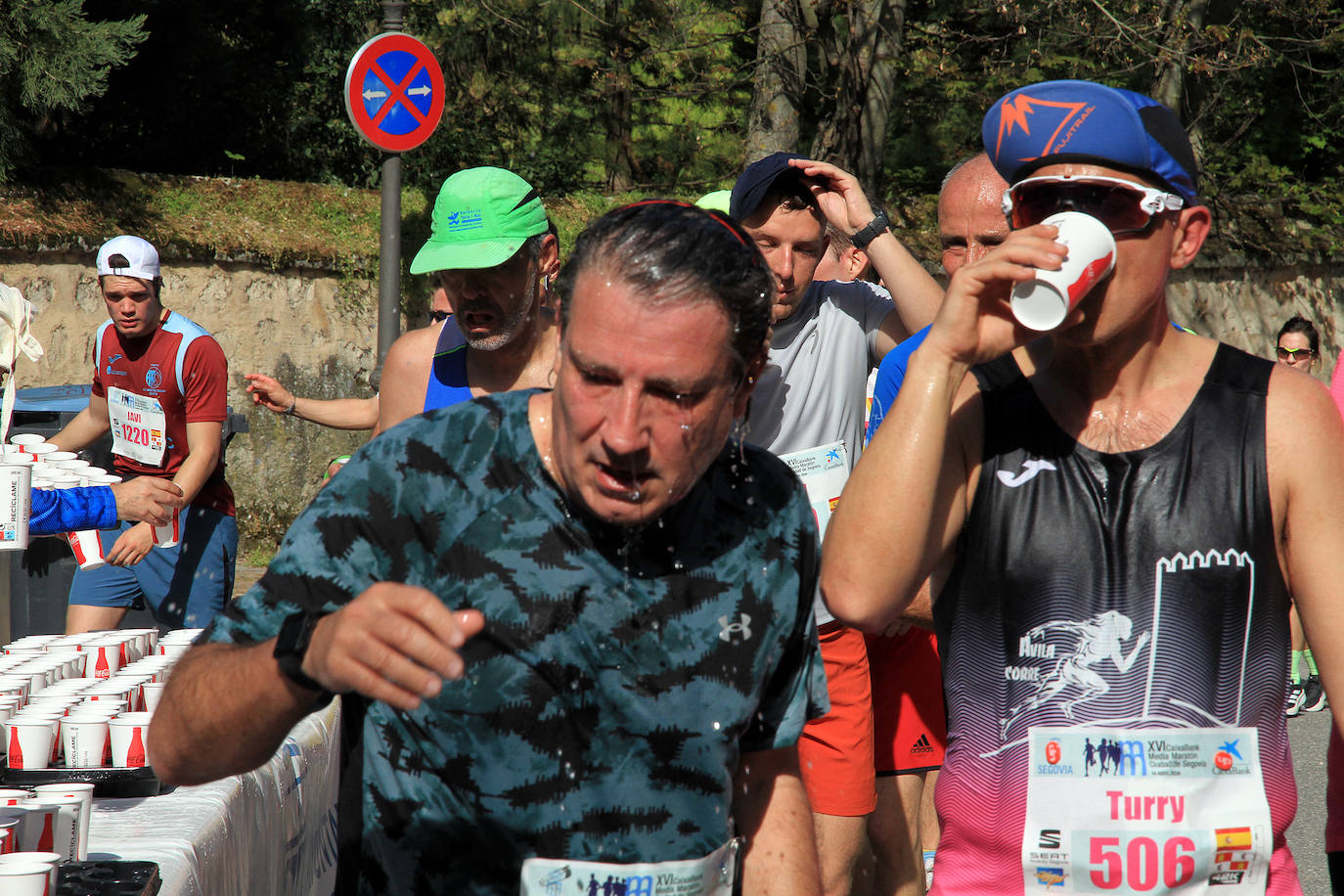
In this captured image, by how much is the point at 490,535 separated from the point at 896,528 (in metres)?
0.68

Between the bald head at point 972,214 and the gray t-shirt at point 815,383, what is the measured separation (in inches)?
21.7

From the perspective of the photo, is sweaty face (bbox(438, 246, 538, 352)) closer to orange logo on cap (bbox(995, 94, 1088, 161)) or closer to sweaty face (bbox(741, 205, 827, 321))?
sweaty face (bbox(741, 205, 827, 321))

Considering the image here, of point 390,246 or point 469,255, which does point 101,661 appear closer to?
point 469,255

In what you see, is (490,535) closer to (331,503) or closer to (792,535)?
(331,503)

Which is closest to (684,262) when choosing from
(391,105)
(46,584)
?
(46,584)

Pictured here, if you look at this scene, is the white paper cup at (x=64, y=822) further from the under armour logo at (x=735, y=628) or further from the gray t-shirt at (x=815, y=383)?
the gray t-shirt at (x=815, y=383)

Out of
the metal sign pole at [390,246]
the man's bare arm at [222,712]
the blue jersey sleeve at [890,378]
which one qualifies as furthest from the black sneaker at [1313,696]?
the man's bare arm at [222,712]

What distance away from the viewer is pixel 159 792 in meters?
2.95

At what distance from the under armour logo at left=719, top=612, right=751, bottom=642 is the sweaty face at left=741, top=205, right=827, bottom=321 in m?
1.93

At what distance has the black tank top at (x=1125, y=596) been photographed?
2041mm

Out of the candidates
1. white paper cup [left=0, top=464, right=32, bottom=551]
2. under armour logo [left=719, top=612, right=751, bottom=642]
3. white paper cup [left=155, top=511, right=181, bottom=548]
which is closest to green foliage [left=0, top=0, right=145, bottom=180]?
white paper cup [left=155, top=511, right=181, bottom=548]

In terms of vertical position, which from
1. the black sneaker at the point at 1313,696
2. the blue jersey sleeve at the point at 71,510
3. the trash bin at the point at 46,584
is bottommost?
the black sneaker at the point at 1313,696

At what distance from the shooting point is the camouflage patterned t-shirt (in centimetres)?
173

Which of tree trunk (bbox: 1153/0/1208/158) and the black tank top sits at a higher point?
tree trunk (bbox: 1153/0/1208/158)
